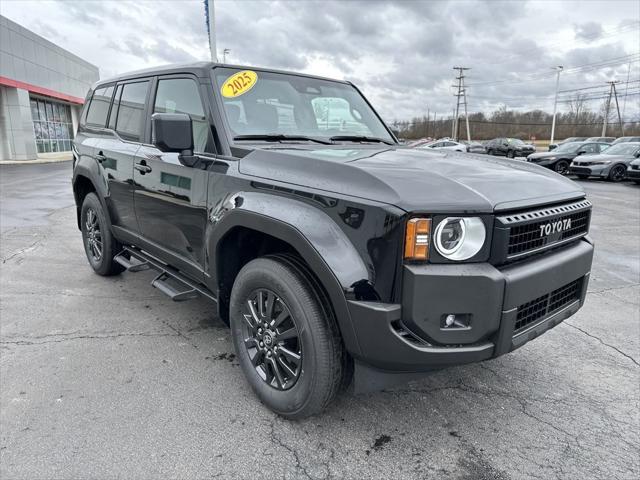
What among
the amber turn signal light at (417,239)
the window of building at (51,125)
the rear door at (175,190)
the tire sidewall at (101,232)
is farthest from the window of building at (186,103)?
the window of building at (51,125)

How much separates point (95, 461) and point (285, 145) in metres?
2.00

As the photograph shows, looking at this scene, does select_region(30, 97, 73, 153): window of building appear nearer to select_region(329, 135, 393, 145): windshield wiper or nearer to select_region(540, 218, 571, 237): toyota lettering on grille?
select_region(329, 135, 393, 145): windshield wiper

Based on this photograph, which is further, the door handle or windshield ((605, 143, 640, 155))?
windshield ((605, 143, 640, 155))

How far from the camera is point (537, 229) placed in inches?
88.8

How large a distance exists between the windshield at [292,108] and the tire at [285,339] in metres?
1.02

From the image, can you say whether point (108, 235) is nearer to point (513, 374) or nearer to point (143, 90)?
point (143, 90)

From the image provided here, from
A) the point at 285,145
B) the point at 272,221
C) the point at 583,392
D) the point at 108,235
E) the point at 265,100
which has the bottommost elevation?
the point at 583,392

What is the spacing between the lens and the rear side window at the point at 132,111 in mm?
3865

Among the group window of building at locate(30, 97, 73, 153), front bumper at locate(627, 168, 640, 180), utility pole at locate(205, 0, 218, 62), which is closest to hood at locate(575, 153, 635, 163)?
front bumper at locate(627, 168, 640, 180)

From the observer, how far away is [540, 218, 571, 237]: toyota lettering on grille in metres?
2.30

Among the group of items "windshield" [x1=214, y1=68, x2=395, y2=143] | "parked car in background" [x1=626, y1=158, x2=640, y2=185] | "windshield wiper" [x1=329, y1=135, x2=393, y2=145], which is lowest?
"parked car in background" [x1=626, y1=158, x2=640, y2=185]

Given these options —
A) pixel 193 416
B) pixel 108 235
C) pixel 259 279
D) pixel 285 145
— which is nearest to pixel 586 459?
pixel 259 279

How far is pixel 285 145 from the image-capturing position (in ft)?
9.60

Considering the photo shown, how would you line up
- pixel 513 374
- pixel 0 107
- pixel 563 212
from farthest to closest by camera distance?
pixel 0 107
pixel 513 374
pixel 563 212
